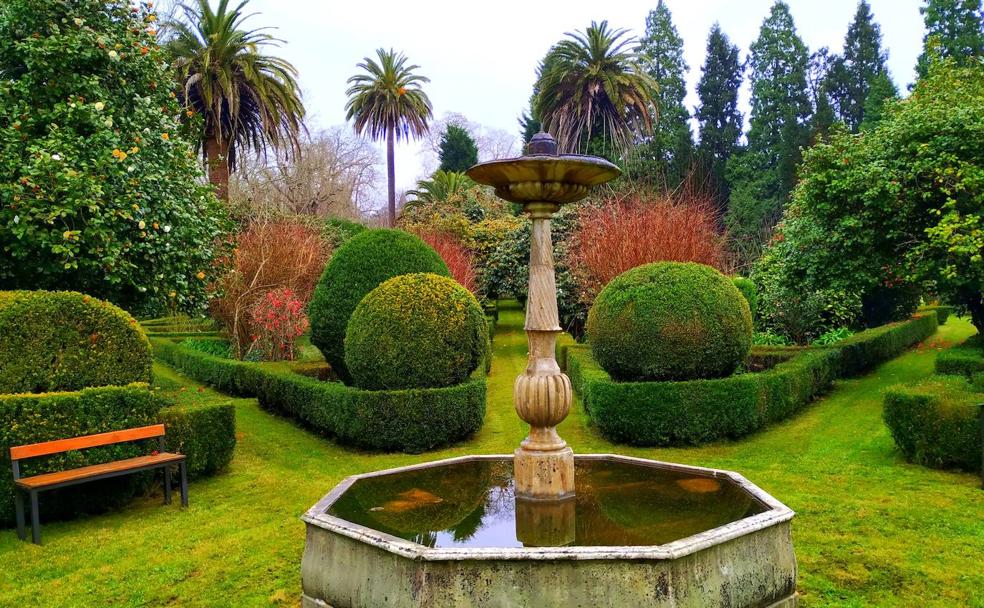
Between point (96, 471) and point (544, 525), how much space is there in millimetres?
4767

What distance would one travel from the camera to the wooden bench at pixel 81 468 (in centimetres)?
654

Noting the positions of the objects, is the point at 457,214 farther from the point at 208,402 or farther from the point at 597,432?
the point at 208,402

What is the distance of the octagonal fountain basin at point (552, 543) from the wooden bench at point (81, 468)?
8.58ft

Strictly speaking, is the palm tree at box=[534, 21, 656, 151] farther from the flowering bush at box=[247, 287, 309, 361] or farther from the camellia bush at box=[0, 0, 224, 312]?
the camellia bush at box=[0, 0, 224, 312]

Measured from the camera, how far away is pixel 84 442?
7066 mm

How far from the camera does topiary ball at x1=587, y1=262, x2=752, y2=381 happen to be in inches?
398

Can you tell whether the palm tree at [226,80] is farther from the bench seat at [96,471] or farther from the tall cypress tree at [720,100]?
the tall cypress tree at [720,100]

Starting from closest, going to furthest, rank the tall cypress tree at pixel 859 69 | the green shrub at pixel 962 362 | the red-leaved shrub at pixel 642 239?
the green shrub at pixel 962 362 → the red-leaved shrub at pixel 642 239 → the tall cypress tree at pixel 859 69

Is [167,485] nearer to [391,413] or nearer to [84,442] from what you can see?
[84,442]

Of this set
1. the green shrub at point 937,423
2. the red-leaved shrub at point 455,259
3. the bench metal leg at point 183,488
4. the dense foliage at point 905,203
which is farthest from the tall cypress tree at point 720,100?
the bench metal leg at point 183,488

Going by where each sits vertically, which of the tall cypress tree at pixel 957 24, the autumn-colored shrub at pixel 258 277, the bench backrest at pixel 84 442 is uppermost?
the tall cypress tree at pixel 957 24

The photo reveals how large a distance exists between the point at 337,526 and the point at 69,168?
6238 millimetres

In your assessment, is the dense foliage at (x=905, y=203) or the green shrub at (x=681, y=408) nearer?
the green shrub at (x=681, y=408)

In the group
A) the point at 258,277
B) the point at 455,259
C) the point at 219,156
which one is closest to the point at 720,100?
the point at 455,259
